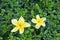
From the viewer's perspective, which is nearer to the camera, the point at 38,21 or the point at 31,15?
the point at 38,21

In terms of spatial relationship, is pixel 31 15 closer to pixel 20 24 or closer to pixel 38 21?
pixel 38 21

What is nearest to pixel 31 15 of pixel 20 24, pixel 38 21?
Answer: pixel 38 21

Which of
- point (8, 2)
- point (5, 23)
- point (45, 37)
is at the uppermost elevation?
point (8, 2)

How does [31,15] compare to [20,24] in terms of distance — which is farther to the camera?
[31,15]

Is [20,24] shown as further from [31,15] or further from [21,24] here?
[31,15]

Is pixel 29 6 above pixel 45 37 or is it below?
above

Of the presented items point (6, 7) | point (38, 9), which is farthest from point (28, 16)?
point (6, 7)

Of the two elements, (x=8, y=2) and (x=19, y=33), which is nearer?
(x=19, y=33)

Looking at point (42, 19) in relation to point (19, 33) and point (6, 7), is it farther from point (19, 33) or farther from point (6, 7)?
point (6, 7)
